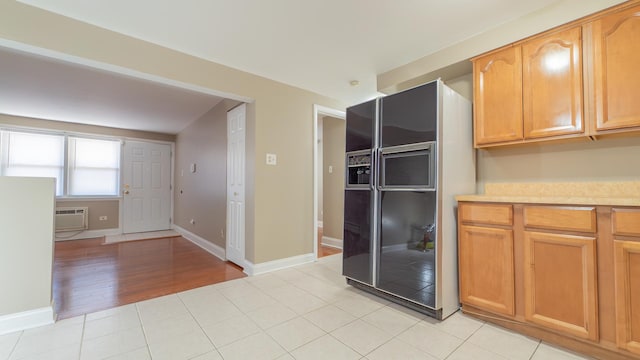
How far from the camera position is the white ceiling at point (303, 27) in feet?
6.35

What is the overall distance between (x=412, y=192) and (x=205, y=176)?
3.72 meters

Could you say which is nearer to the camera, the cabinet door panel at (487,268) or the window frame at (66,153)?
the cabinet door panel at (487,268)

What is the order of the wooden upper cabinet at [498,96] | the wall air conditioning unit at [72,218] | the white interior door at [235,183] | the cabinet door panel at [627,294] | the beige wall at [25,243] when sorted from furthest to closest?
the wall air conditioning unit at [72,218] → the white interior door at [235,183] → the wooden upper cabinet at [498,96] → the beige wall at [25,243] → the cabinet door panel at [627,294]

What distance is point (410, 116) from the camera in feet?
6.98

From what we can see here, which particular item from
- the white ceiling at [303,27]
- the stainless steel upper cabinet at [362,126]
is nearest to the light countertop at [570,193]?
the stainless steel upper cabinet at [362,126]

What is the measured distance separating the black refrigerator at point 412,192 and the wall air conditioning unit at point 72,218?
576 centimetres

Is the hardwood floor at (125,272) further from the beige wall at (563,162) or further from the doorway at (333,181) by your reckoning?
the beige wall at (563,162)

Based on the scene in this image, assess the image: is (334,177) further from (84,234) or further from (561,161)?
(84,234)

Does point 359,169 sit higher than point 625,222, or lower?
higher

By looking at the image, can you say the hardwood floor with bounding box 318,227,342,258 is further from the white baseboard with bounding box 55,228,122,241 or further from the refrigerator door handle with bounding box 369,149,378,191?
the white baseboard with bounding box 55,228,122,241

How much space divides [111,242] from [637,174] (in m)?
6.92

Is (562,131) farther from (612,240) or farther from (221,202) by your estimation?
(221,202)

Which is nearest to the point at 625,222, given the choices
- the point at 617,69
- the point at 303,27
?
the point at 617,69

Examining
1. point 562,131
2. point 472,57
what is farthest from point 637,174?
point 472,57
